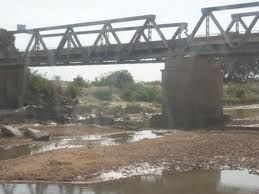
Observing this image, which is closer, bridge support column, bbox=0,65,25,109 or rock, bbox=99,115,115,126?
rock, bbox=99,115,115,126

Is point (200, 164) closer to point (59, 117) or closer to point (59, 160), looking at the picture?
point (59, 160)

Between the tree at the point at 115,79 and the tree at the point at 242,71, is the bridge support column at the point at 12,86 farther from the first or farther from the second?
the tree at the point at 242,71

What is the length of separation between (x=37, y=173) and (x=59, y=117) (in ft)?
113

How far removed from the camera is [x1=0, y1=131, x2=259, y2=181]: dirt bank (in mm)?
20375

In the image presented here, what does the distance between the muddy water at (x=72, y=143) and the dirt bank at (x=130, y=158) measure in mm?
3092

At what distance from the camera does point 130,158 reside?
23484 mm

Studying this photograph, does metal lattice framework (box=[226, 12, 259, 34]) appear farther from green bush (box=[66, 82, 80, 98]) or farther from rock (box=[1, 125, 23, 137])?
green bush (box=[66, 82, 80, 98])

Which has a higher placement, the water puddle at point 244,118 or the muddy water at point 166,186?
the water puddle at point 244,118

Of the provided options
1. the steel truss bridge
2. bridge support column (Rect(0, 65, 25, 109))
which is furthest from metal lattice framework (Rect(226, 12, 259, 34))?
bridge support column (Rect(0, 65, 25, 109))

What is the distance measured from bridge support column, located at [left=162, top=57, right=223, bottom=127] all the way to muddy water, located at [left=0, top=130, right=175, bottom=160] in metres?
4.52

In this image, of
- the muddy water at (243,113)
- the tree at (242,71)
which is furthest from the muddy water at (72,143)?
the tree at (242,71)

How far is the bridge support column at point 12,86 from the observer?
6378 cm

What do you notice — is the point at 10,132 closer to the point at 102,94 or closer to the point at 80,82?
the point at 102,94

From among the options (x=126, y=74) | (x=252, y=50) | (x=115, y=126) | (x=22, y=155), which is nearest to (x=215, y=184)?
(x=22, y=155)
